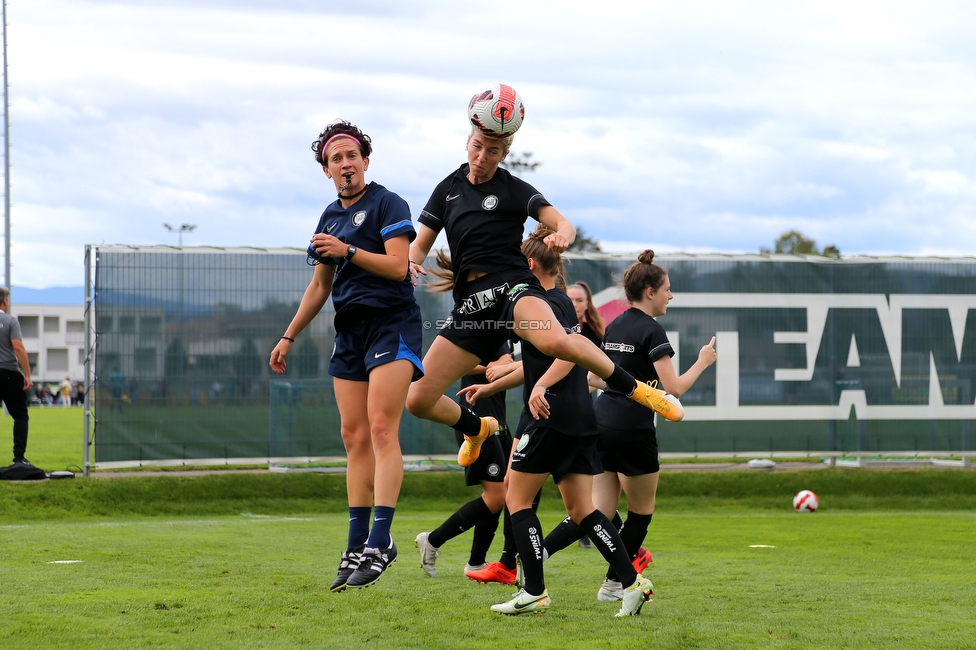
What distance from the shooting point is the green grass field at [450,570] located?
4.28m

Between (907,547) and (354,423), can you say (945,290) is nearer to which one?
(907,547)

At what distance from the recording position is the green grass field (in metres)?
4.28

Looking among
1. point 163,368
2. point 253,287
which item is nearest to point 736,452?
point 253,287

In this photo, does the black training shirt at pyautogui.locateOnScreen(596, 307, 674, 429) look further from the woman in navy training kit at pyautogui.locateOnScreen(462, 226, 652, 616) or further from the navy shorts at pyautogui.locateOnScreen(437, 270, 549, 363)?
the navy shorts at pyautogui.locateOnScreen(437, 270, 549, 363)

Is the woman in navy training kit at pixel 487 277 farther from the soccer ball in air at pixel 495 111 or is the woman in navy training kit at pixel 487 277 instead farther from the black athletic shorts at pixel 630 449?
the black athletic shorts at pixel 630 449

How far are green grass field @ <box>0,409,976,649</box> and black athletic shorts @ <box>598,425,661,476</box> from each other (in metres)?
0.78

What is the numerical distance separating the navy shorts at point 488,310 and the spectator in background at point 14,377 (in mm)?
8121

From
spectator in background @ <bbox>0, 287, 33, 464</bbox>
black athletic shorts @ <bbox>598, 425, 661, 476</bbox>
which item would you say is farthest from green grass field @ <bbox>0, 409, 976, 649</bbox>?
spectator in background @ <bbox>0, 287, 33, 464</bbox>

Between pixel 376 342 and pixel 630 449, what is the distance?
5.71 ft

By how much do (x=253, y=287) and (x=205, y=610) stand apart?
8264 millimetres

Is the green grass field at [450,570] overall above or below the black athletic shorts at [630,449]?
below

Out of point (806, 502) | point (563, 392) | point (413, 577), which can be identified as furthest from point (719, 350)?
point (563, 392)

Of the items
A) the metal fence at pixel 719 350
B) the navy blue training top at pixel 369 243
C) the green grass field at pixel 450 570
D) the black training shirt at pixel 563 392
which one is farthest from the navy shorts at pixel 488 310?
the metal fence at pixel 719 350

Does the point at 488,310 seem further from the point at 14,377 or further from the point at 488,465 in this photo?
the point at 14,377
